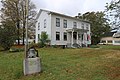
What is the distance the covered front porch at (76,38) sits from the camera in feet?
103

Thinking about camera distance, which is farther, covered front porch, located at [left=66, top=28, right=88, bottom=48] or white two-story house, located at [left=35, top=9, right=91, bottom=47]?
covered front porch, located at [left=66, top=28, right=88, bottom=48]

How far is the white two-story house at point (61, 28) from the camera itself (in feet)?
95.7

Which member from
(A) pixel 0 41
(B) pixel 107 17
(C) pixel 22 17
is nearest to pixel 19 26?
(C) pixel 22 17

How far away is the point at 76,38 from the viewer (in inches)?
1328

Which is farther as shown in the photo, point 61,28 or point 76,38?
point 76,38

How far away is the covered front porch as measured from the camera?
31.4 metres

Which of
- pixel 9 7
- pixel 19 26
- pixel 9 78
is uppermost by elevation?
pixel 9 7

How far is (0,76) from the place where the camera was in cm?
923

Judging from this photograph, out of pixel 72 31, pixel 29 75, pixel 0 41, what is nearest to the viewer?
pixel 29 75

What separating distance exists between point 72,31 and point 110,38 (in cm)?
4405

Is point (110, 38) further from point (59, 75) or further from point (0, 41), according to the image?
point (59, 75)

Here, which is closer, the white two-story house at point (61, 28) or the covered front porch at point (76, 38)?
the white two-story house at point (61, 28)

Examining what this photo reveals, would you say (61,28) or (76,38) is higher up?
(61,28)

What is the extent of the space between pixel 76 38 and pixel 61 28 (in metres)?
4.54
